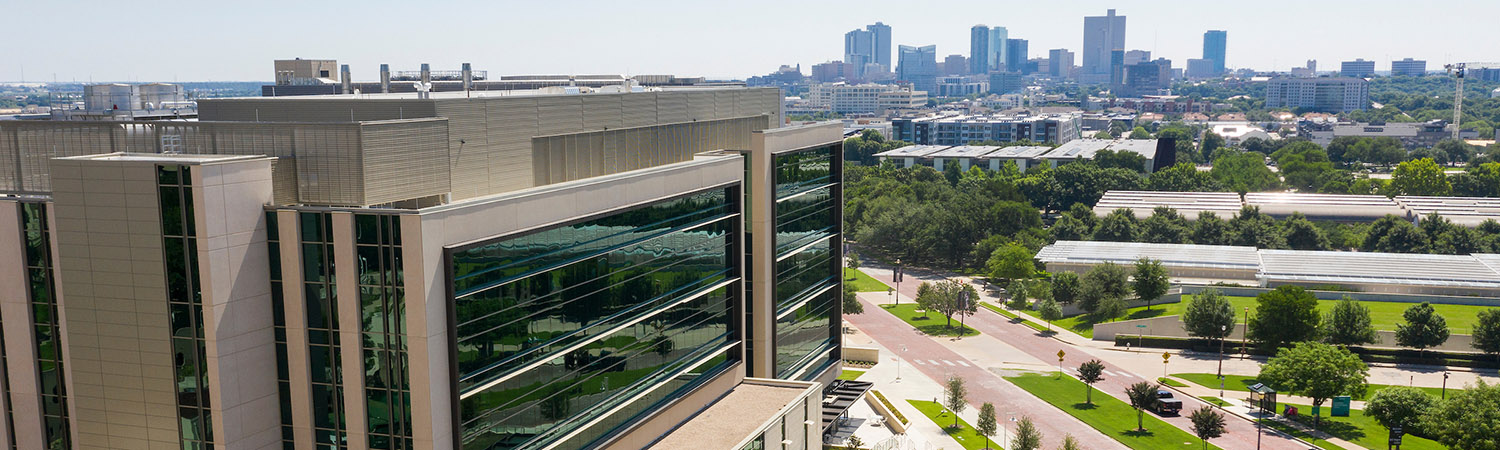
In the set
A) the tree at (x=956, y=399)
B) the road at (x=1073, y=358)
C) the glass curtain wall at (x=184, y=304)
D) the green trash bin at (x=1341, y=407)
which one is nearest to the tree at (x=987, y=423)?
the tree at (x=956, y=399)

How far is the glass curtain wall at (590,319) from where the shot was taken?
1633 inches

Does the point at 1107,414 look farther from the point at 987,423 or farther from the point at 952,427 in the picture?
the point at 987,423

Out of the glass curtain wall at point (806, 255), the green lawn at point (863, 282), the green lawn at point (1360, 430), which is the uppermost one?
the glass curtain wall at point (806, 255)

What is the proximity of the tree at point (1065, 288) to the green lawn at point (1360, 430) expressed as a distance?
1439 inches

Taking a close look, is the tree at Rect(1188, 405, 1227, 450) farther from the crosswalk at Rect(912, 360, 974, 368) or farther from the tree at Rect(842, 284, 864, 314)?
the tree at Rect(842, 284, 864, 314)

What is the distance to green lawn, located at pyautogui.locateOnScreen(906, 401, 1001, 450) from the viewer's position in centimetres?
8169

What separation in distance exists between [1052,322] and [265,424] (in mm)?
97198

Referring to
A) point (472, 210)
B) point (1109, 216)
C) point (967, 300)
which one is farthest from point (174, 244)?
point (1109, 216)

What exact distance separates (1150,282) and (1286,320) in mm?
17476

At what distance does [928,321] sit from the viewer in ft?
412

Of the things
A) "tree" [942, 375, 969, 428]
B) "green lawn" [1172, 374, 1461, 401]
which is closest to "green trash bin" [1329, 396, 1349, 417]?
"green lawn" [1172, 374, 1461, 401]

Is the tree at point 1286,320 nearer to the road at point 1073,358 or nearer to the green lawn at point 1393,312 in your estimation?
the green lawn at point 1393,312

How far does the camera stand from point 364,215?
3797 cm

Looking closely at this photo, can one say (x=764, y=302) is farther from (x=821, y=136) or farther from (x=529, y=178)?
(x=529, y=178)
